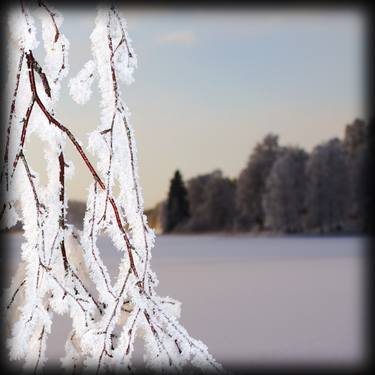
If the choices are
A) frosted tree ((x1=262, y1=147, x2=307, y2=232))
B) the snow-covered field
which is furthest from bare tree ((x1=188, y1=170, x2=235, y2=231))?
frosted tree ((x1=262, y1=147, x2=307, y2=232))

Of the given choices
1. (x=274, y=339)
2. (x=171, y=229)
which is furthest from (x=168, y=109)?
(x=171, y=229)

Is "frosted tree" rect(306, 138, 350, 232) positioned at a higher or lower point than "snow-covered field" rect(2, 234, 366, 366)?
higher

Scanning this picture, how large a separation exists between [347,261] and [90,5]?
8.86m

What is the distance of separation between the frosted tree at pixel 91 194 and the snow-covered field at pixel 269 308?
44 centimetres

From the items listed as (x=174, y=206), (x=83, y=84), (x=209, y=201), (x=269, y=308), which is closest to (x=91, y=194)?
(x=83, y=84)

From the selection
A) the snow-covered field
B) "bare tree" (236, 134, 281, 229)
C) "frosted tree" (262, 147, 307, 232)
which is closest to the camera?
the snow-covered field

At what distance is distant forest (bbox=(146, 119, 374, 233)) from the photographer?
15.0 m

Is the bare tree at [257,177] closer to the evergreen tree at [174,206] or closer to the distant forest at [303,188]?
the distant forest at [303,188]

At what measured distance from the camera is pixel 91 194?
89 cm

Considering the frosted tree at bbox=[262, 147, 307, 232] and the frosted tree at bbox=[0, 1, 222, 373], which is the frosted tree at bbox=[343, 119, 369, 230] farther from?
the frosted tree at bbox=[0, 1, 222, 373]

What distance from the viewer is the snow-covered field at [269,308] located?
3.56 metres

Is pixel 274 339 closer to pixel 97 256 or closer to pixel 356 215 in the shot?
pixel 97 256

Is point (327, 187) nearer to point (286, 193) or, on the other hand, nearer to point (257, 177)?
point (286, 193)

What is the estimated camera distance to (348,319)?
4.77 metres
